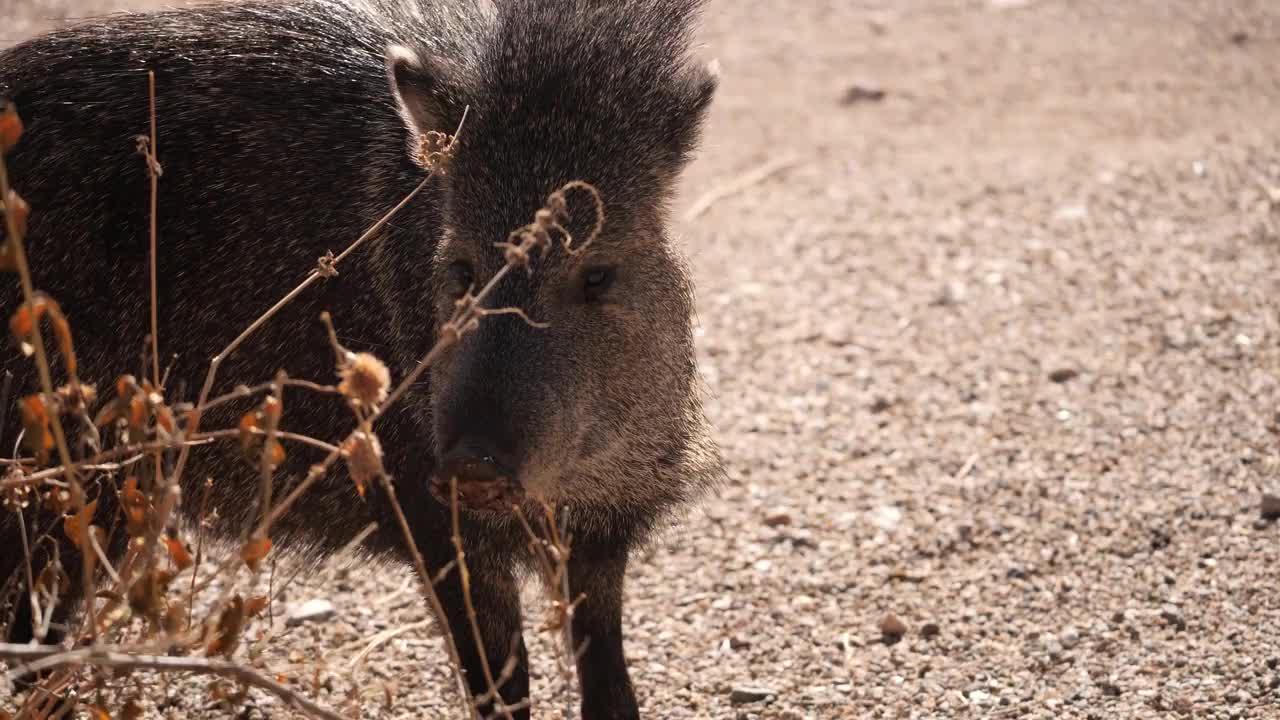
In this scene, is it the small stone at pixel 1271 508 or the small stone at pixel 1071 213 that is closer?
the small stone at pixel 1271 508

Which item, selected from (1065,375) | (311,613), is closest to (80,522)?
(311,613)

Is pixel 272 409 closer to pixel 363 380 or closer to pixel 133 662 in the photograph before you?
pixel 363 380

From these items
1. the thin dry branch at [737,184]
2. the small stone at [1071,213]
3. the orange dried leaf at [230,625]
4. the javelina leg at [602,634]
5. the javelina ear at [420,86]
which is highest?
the javelina ear at [420,86]

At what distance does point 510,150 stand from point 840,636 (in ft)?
5.43

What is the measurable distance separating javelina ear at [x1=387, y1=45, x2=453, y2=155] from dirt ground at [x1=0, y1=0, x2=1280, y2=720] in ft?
3.80

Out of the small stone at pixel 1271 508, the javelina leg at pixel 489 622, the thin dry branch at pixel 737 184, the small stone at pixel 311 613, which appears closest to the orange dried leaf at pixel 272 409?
the javelina leg at pixel 489 622

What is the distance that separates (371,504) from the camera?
3.14 metres

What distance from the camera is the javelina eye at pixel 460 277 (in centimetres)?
295

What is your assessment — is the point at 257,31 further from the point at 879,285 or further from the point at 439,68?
the point at 879,285

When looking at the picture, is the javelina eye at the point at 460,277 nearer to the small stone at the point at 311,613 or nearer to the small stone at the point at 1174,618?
the small stone at the point at 311,613

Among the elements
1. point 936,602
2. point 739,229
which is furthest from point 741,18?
point 936,602

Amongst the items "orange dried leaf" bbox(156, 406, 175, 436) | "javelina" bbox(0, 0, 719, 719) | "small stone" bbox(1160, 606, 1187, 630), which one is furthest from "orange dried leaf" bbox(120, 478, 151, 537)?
"small stone" bbox(1160, 606, 1187, 630)

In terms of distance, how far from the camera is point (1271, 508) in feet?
12.9

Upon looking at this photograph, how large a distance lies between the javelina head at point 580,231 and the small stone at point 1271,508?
1.79m
